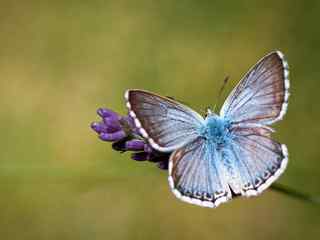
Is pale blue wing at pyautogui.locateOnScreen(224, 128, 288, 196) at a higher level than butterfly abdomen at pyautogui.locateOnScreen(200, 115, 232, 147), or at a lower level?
lower

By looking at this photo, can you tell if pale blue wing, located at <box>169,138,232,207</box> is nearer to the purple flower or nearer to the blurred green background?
the purple flower

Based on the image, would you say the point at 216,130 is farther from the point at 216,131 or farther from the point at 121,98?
the point at 121,98

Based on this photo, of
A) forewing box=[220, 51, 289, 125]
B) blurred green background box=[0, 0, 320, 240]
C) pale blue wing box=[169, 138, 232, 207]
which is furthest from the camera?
blurred green background box=[0, 0, 320, 240]

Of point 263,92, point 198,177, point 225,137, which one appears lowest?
point 198,177

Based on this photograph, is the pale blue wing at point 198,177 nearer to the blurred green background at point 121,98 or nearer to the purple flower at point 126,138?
the purple flower at point 126,138

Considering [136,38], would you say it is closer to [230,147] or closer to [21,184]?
[21,184]

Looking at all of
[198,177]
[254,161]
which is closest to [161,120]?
[198,177]

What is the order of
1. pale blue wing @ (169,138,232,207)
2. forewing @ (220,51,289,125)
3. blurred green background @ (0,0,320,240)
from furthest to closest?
blurred green background @ (0,0,320,240)
forewing @ (220,51,289,125)
pale blue wing @ (169,138,232,207)

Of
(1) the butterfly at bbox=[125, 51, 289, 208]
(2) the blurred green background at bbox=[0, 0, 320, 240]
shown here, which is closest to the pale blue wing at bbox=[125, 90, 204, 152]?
(1) the butterfly at bbox=[125, 51, 289, 208]

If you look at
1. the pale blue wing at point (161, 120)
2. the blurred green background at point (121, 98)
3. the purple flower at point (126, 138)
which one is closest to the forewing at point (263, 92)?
the pale blue wing at point (161, 120)

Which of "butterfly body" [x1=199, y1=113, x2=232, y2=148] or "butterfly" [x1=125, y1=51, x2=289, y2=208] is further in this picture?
"butterfly body" [x1=199, y1=113, x2=232, y2=148]
